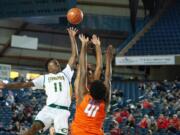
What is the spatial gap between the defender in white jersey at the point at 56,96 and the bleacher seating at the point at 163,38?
18464 millimetres

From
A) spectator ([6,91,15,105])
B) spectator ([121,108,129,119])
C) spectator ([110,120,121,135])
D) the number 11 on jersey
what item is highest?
the number 11 on jersey

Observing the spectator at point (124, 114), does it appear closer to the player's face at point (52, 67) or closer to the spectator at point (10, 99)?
the spectator at point (10, 99)

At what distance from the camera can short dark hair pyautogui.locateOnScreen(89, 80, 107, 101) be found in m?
5.15

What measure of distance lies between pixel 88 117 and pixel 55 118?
7.96 feet

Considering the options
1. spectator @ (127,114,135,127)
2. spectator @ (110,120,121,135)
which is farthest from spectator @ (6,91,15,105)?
spectator @ (127,114,135,127)

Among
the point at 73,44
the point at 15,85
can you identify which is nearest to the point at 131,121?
the point at 73,44

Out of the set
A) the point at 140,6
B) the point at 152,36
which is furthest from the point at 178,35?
the point at 140,6

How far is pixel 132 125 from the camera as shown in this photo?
60.5 ft

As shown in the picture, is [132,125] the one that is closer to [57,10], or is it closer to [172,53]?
[57,10]

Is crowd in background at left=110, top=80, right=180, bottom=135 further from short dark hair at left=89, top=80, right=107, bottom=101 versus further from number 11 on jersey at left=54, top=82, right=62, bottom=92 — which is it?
Result: short dark hair at left=89, top=80, right=107, bottom=101

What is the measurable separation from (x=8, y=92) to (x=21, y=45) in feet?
21.1

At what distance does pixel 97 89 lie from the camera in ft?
17.0

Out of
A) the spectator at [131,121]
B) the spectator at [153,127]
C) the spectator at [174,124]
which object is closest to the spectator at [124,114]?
the spectator at [131,121]

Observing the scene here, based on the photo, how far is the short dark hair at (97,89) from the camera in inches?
203
